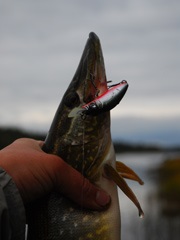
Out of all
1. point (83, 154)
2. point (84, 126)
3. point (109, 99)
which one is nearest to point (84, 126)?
point (84, 126)

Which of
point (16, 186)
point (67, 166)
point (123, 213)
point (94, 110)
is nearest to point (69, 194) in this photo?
point (67, 166)

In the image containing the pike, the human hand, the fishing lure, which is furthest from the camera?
the pike

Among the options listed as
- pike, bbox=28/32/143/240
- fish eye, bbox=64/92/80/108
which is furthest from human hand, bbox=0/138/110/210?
fish eye, bbox=64/92/80/108

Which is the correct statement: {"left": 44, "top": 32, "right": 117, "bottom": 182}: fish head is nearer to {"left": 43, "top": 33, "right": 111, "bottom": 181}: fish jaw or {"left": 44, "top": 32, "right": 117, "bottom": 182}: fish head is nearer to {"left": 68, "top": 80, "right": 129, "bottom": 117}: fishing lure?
{"left": 43, "top": 33, "right": 111, "bottom": 181}: fish jaw

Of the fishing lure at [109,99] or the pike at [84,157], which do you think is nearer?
the fishing lure at [109,99]

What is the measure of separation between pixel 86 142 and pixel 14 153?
0.44 metres

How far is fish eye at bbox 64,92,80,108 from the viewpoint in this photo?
9.00 ft

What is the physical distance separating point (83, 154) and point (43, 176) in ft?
1.00

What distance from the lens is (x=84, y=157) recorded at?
276 centimetres

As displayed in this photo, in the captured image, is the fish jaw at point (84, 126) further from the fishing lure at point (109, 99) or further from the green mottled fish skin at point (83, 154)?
the fishing lure at point (109, 99)

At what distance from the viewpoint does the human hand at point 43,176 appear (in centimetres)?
255

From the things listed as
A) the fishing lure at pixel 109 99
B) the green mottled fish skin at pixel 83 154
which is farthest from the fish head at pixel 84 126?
the fishing lure at pixel 109 99

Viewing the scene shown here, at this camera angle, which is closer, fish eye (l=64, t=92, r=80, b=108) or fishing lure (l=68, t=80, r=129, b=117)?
fishing lure (l=68, t=80, r=129, b=117)

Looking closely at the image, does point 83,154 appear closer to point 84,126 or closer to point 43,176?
point 84,126
